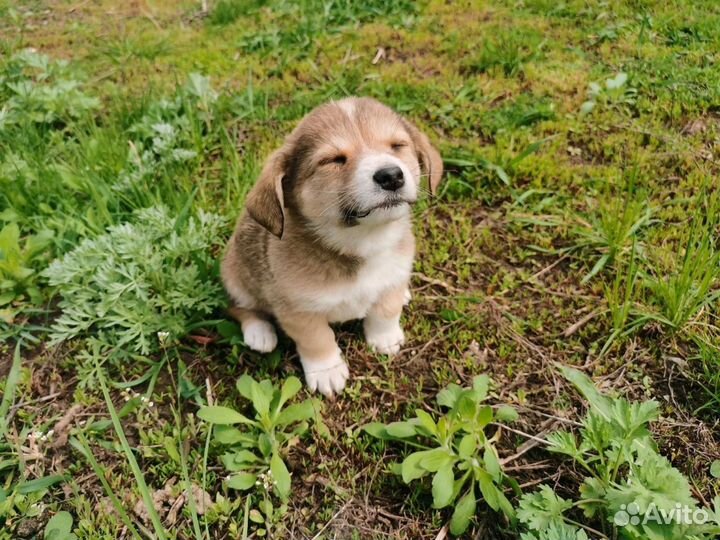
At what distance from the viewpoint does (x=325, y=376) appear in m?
2.89

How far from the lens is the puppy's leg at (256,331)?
9.91 ft

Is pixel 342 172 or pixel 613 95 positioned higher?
pixel 342 172

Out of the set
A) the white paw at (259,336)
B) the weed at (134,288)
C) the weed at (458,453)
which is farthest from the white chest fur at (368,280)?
the weed at (134,288)

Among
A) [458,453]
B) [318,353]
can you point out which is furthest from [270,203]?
[458,453]

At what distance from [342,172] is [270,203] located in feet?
1.17

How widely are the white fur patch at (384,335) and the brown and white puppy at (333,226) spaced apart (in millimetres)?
12

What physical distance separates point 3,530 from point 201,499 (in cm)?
86

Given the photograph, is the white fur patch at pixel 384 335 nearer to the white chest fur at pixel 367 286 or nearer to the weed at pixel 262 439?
the white chest fur at pixel 367 286

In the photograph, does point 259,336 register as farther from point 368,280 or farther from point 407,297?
point 407,297

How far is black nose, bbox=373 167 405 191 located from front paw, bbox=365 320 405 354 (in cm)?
95

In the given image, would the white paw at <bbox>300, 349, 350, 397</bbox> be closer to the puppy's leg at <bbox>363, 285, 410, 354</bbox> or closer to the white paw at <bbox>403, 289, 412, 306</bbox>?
the puppy's leg at <bbox>363, 285, 410, 354</bbox>

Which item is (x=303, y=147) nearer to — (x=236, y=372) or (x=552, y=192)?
(x=236, y=372)

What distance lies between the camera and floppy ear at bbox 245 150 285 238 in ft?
8.05

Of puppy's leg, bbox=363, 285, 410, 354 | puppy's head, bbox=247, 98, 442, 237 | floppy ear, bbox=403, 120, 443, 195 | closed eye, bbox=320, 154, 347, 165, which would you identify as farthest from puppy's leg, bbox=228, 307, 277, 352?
floppy ear, bbox=403, 120, 443, 195
